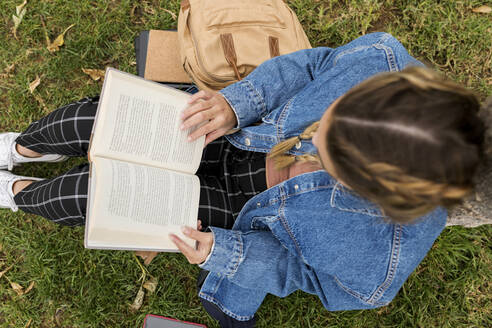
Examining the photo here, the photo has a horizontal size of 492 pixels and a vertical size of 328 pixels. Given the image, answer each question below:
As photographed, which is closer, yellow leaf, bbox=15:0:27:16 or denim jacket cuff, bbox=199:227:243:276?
denim jacket cuff, bbox=199:227:243:276

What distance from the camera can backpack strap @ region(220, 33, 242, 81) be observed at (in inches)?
71.1

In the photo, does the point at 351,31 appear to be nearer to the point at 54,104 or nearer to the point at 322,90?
the point at 322,90

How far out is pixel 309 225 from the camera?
4.90ft

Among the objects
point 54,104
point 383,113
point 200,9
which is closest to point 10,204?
point 54,104

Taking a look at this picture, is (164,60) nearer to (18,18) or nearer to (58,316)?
(18,18)

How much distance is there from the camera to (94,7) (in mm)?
2471

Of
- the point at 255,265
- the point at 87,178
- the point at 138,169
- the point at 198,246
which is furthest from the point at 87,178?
the point at 255,265

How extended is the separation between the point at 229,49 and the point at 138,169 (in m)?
0.83

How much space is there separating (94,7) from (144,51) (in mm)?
629

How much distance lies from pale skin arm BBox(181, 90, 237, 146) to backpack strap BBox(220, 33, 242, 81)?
24 centimetres

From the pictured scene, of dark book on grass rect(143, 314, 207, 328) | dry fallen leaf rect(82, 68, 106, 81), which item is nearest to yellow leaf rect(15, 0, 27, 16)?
dry fallen leaf rect(82, 68, 106, 81)

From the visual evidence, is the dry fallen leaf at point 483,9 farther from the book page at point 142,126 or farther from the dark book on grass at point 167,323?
the dark book on grass at point 167,323

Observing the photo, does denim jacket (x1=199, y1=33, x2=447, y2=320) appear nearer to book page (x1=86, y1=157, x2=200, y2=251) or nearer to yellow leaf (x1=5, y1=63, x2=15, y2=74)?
book page (x1=86, y1=157, x2=200, y2=251)

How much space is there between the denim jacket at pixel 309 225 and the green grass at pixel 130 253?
0.76 m
